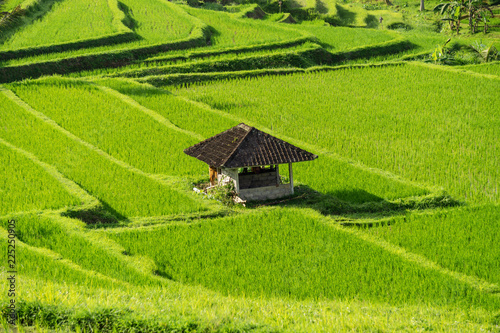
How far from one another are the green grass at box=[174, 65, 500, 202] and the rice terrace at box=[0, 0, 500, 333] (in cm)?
7

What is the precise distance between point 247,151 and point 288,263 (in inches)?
130

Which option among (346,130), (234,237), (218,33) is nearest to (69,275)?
(234,237)

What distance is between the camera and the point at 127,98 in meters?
17.7

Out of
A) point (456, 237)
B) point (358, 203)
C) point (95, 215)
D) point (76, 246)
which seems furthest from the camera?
point (358, 203)

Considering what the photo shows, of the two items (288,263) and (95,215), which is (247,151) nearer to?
(95,215)

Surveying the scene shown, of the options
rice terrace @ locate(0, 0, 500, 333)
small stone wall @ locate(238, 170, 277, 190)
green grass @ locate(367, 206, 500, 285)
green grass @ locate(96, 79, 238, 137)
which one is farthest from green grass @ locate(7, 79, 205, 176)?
green grass @ locate(367, 206, 500, 285)

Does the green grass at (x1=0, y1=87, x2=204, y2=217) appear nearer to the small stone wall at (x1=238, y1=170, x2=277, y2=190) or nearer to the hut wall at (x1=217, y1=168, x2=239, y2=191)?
the hut wall at (x1=217, y1=168, x2=239, y2=191)

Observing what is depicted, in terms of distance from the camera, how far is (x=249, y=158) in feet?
37.5

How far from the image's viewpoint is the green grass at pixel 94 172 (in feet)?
36.9

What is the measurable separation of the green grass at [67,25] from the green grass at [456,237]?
1618cm

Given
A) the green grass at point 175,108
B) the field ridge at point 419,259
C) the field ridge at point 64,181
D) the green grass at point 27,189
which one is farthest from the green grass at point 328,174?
the green grass at point 27,189

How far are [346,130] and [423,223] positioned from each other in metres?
5.60

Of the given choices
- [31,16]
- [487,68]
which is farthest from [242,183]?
[31,16]

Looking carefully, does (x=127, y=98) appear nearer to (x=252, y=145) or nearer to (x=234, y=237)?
(x=252, y=145)
